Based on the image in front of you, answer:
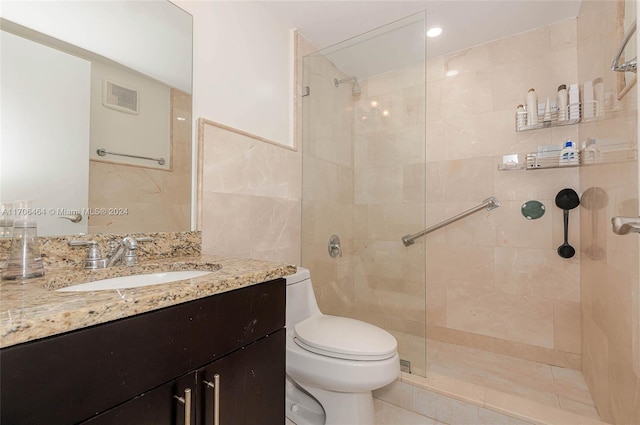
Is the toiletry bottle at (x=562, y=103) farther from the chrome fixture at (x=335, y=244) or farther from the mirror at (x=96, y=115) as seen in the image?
the mirror at (x=96, y=115)

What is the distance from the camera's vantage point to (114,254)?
1025 mm

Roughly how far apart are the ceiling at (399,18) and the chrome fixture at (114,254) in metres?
1.51

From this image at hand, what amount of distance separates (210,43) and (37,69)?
0.73 m

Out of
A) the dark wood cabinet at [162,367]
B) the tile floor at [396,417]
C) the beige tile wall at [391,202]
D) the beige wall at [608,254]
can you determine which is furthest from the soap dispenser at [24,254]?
the beige wall at [608,254]

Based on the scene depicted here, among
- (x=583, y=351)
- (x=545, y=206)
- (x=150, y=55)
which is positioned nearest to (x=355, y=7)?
(x=150, y=55)

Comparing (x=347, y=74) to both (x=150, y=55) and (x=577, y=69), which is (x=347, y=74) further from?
(x=577, y=69)

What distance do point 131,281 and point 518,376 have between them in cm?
205


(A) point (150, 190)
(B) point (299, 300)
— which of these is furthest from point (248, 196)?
(B) point (299, 300)

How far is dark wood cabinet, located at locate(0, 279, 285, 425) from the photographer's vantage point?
1.55 feet

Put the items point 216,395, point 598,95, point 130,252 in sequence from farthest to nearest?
point 598,95 < point 130,252 < point 216,395

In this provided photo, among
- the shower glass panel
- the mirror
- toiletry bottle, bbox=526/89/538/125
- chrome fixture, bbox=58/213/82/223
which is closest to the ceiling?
the shower glass panel

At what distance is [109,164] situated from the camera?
42.5 inches

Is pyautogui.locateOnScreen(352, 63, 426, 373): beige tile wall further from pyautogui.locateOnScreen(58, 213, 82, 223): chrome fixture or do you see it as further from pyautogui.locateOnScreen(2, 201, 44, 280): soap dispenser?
pyautogui.locateOnScreen(2, 201, 44, 280): soap dispenser

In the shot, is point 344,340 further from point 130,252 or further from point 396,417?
point 130,252
